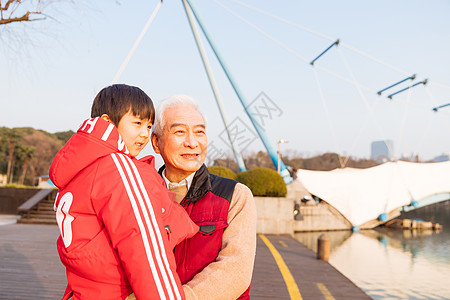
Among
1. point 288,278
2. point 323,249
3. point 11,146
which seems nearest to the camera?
point 288,278

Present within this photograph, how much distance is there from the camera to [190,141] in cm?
155

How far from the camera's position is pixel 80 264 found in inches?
42.4

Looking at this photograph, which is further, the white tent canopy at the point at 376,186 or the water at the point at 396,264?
the white tent canopy at the point at 376,186

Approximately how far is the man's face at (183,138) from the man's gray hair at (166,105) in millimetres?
16

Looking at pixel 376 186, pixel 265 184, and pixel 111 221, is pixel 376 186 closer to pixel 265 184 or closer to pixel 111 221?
pixel 265 184

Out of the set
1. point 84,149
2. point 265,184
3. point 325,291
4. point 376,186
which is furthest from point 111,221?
point 376,186

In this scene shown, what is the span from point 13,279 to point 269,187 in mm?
9314

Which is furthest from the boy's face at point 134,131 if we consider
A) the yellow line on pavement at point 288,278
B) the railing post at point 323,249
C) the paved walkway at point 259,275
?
the railing post at point 323,249

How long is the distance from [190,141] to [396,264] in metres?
13.6

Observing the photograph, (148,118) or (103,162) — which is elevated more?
(148,118)

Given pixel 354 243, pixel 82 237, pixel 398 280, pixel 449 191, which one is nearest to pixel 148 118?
pixel 82 237

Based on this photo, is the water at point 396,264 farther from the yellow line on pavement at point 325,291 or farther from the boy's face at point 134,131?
the boy's face at point 134,131

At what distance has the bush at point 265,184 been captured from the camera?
43.2 ft

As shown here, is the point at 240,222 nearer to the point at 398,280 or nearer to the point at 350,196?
the point at 398,280
